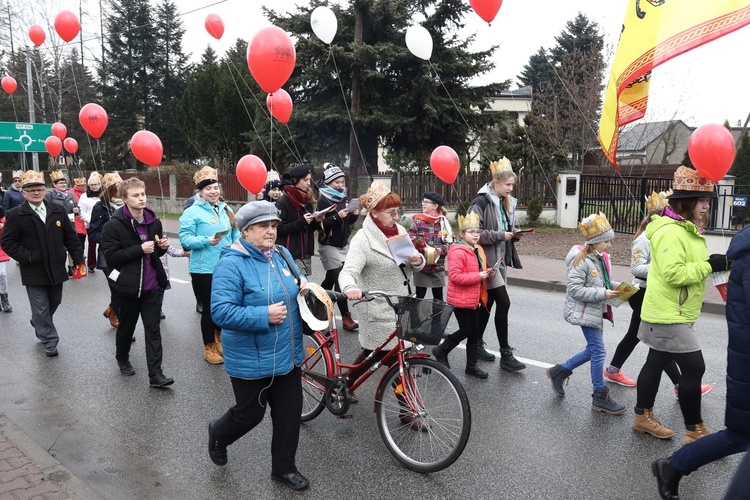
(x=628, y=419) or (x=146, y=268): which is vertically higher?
(x=146, y=268)

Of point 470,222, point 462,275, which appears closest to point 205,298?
point 462,275

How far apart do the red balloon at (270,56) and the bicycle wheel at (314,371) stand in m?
3.59

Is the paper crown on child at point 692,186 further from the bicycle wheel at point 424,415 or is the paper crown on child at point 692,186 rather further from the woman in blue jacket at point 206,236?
the woman in blue jacket at point 206,236

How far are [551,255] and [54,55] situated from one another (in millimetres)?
35117

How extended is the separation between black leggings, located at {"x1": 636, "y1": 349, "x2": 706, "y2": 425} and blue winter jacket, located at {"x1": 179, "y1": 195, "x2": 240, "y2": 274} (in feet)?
12.9

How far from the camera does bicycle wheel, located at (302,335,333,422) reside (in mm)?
4457

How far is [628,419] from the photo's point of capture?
15.4ft

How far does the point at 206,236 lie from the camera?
6.18 m

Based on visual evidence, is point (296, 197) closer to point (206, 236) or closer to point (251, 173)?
point (206, 236)

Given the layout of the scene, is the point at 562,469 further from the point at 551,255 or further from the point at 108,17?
the point at 108,17

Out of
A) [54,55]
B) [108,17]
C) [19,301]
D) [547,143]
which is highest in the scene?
[108,17]

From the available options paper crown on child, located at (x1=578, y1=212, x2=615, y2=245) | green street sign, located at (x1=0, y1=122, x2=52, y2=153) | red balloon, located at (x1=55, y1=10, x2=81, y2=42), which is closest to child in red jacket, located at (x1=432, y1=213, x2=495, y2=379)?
paper crown on child, located at (x1=578, y1=212, x2=615, y2=245)

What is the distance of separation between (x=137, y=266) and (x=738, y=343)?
185 inches

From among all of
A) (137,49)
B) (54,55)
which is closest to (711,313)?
(54,55)
